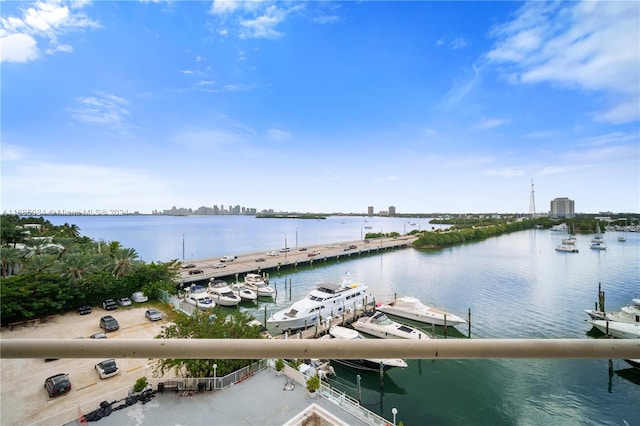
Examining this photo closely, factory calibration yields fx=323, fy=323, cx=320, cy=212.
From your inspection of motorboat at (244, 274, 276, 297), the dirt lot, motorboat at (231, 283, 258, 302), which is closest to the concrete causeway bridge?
motorboat at (244, 274, 276, 297)

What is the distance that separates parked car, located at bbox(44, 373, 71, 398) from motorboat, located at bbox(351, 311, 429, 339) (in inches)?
523

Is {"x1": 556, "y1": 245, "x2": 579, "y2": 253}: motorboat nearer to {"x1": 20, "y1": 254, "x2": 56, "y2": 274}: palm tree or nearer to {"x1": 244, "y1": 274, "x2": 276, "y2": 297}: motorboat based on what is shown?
{"x1": 244, "y1": 274, "x2": 276, "y2": 297}: motorboat

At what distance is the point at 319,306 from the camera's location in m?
20.2

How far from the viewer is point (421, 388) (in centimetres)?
1369

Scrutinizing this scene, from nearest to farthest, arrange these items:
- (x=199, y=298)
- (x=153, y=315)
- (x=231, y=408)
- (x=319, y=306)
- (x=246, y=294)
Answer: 1. (x=231, y=408)
2. (x=153, y=315)
3. (x=319, y=306)
4. (x=199, y=298)
5. (x=246, y=294)

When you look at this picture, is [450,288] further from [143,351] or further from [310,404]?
[143,351]

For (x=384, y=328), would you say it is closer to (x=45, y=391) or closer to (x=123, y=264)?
(x=45, y=391)

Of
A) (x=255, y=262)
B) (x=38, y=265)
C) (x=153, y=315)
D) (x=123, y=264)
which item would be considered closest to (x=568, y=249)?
(x=255, y=262)

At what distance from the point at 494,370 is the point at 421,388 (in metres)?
3.91

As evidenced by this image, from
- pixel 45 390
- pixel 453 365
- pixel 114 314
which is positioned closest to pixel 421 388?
pixel 453 365

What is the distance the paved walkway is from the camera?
27.9 ft

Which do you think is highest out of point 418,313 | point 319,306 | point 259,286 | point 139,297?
point 139,297

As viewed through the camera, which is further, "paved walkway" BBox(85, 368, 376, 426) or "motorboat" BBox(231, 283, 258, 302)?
"motorboat" BBox(231, 283, 258, 302)

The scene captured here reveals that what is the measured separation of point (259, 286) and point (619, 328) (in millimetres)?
24477
